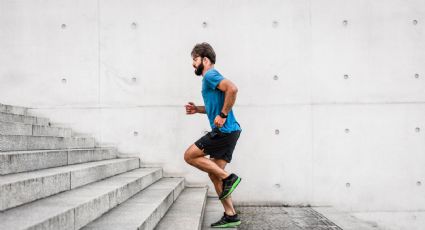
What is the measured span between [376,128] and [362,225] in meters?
1.93

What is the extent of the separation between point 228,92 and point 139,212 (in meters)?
1.17

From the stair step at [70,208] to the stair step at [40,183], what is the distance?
5cm

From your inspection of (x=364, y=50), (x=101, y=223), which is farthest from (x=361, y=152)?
(x=101, y=223)

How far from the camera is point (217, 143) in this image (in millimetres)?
3451

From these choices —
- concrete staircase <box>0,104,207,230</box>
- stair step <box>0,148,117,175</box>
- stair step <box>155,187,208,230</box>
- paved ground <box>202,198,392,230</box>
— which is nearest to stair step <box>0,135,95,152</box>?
concrete staircase <box>0,104,207,230</box>

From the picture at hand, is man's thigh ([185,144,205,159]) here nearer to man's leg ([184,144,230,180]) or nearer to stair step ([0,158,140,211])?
man's leg ([184,144,230,180])

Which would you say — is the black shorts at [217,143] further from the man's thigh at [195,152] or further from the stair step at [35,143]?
the stair step at [35,143]

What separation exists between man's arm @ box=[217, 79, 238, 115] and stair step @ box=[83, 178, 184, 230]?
0.99 meters

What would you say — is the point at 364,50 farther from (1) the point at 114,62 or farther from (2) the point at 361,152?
(1) the point at 114,62

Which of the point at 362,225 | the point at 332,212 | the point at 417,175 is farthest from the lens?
the point at 417,175

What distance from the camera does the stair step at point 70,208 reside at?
2.00 meters

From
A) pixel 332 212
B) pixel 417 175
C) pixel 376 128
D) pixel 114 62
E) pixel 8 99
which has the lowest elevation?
pixel 332 212

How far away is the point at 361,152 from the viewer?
5906mm

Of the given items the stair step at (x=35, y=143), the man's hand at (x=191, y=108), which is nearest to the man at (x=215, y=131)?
the man's hand at (x=191, y=108)
